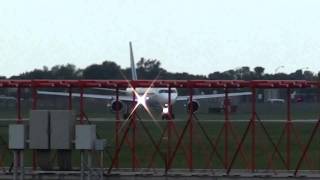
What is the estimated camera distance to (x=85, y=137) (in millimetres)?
21641

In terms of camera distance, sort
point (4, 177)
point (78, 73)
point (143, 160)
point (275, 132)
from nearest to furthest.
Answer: point (4, 177), point (143, 160), point (275, 132), point (78, 73)

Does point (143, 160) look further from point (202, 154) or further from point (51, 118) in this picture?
point (51, 118)

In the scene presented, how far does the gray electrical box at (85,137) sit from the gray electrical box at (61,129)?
0.59m

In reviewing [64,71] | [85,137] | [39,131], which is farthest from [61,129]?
[64,71]

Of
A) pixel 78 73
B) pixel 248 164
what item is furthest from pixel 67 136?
pixel 78 73

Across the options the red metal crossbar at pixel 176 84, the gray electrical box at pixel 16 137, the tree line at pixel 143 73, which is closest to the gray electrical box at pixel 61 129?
the gray electrical box at pixel 16 137

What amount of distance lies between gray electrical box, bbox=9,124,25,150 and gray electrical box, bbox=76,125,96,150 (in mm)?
1591

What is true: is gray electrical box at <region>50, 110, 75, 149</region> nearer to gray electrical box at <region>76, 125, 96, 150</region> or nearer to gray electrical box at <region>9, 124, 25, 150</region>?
gray electrical box at <region>76, 125, 96, 150</region>

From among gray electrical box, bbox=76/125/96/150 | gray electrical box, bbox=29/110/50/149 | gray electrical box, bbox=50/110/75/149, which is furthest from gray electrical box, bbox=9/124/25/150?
gray electrical box, bbox=76/125/96/150

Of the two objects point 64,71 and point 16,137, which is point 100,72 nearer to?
point 64,71

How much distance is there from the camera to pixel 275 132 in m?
51.4

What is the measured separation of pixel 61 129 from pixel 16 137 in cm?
121

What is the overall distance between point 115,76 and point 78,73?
735cm

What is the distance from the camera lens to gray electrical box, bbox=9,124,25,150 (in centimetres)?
2219
